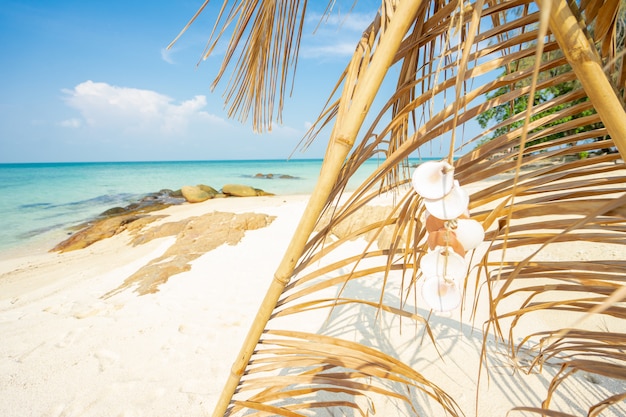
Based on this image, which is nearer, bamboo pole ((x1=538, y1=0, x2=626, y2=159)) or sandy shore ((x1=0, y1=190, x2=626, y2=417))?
bamboo pole ((x1=538, y1=0, x2=626, y2=159))

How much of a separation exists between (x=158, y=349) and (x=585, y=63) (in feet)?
7.63

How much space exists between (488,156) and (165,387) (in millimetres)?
1824

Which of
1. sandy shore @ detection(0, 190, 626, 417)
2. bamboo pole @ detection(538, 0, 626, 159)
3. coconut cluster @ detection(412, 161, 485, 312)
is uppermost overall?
bamboo pole @ detection(538, 0, 626, 159)

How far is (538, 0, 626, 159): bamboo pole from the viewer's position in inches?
11.4

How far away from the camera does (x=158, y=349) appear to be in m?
1.99

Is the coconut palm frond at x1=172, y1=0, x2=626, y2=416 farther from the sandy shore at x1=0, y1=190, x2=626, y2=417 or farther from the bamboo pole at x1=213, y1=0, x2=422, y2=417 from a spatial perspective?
the sandy shore at x1=0, y1=190, x2=626, y2=417

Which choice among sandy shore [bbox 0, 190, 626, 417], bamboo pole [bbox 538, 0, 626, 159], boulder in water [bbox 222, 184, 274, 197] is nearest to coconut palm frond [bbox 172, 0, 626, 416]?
bamboo pole [bbox 538, 0, 626, 159]

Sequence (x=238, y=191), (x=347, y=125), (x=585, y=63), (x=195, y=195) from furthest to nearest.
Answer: (x=238, y=191), (x=195, y=195), (x=347, y=125), (x=585, y=63)

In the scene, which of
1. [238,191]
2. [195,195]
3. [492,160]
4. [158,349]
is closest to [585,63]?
[492,160]

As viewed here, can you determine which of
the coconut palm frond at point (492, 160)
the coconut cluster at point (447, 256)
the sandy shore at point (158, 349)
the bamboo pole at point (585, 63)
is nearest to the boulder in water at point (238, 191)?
the sandy shore at point (158, 349)

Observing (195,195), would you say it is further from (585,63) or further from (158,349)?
(585,63)

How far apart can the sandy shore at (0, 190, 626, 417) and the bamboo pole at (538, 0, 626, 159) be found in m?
0.67

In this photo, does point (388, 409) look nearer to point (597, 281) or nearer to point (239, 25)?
point (597, 281)

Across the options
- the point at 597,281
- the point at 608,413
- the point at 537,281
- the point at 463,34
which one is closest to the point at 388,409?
the point at 608,413
